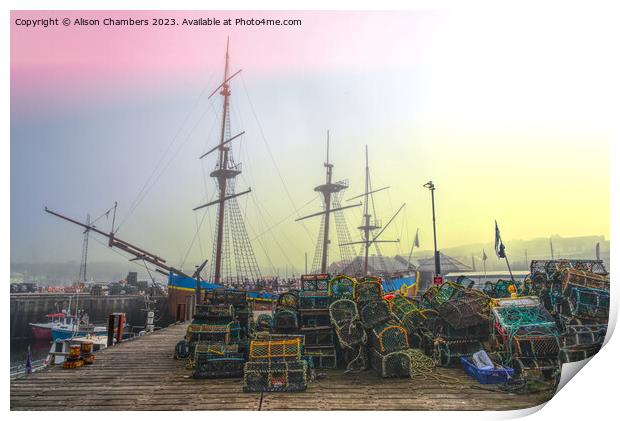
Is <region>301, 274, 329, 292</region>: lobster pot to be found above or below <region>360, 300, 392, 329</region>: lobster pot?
above

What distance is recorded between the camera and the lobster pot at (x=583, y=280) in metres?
6.21

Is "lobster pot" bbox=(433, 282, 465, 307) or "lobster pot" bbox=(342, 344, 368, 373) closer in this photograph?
"lobster pot" bbox=(342, 344, 368, 373)

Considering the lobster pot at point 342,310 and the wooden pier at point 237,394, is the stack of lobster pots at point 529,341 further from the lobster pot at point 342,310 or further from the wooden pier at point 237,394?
the lobster pot at point 342,310

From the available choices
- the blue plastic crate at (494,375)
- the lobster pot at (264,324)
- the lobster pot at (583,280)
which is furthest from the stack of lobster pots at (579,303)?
the lobster pot at (264,324)

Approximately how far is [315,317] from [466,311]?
2452mm

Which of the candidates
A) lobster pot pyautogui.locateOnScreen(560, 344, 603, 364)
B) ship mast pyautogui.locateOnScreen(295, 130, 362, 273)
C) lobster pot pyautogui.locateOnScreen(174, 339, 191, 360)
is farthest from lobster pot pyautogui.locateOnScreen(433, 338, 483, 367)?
lobster pot pyautogui.locateOnScreen(174, 339, 191, 360)

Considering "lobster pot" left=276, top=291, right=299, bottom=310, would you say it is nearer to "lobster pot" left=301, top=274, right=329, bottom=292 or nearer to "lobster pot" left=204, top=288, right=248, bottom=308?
"lobster pot" left=301, top=274, right=329, bottom=292

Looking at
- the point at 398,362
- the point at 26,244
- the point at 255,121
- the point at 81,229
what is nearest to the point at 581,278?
the point at 398,362

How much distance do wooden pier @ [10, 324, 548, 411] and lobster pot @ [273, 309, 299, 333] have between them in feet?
2.99

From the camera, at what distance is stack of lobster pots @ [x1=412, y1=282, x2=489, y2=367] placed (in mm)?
6215

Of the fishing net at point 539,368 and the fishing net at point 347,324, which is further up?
the fishing net at point 347,324

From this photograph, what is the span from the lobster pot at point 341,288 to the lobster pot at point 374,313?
30 cm

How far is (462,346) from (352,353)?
69.2 inches

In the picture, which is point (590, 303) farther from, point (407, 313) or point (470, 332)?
point (407, 313)
